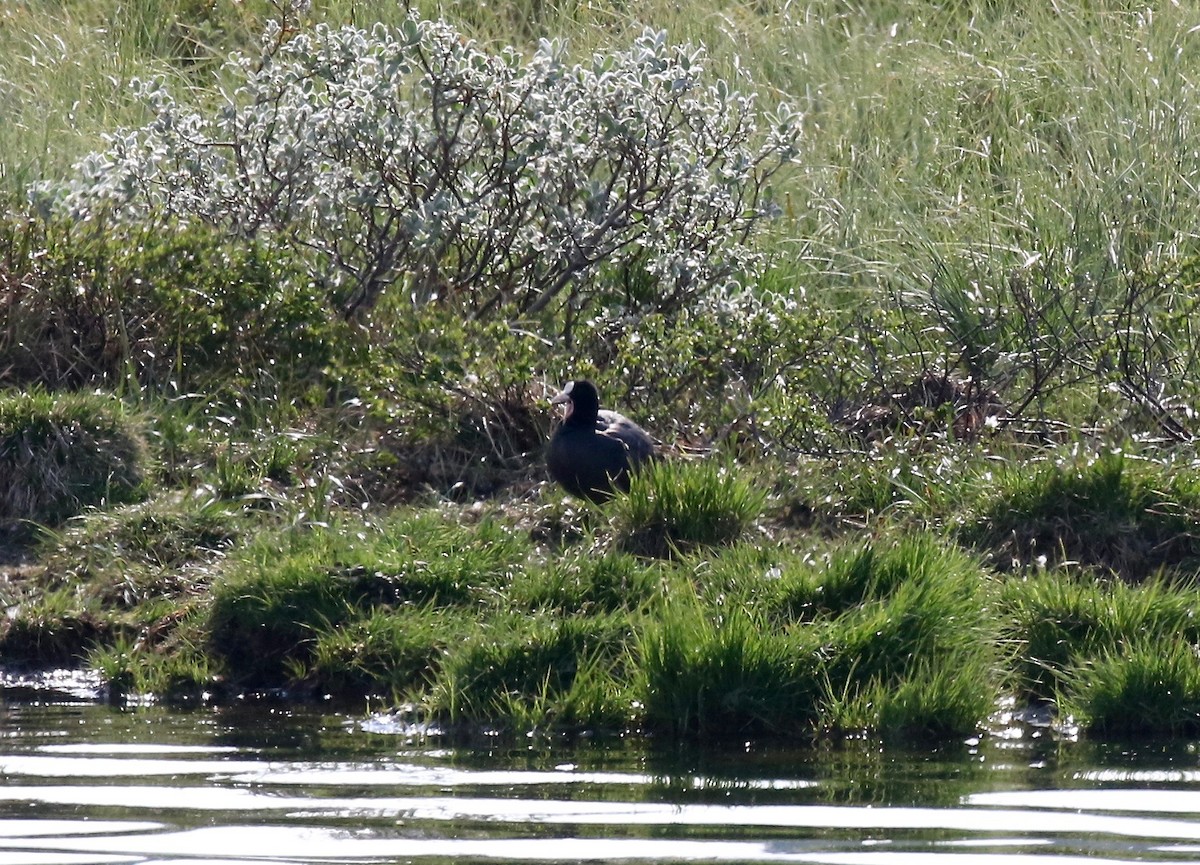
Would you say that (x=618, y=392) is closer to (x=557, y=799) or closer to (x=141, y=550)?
(x=141, y=550)

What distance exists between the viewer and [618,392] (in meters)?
9.00

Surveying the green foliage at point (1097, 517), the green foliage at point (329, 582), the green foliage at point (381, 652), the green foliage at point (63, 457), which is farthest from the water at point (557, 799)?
the green foliage at point (63, 457)

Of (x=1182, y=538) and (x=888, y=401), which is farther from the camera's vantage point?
(x=888, y=401)

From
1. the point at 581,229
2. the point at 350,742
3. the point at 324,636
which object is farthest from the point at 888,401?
the point at 350,742

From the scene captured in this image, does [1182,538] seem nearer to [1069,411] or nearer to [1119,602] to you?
[1119,602]

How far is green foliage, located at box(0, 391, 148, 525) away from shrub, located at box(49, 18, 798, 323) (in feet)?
5.21

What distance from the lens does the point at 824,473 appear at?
8281mm

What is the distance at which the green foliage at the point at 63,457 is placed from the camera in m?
8.40

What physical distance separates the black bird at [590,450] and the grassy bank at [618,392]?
0.45ft

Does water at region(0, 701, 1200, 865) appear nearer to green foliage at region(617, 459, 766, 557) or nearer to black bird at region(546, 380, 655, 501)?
green foliage at region(617, 459, 766, 557)

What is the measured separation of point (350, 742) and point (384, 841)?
4.76ft

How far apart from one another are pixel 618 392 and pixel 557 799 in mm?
3976

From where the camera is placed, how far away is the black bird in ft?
25.6

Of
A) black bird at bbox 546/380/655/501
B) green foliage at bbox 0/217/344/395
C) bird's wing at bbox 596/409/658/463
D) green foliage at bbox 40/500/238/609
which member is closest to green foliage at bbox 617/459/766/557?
black bird at bbox 546/380/655/501
